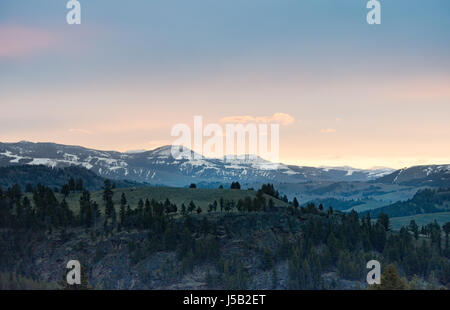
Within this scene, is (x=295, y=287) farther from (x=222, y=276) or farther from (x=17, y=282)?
(x=17, y=282)
